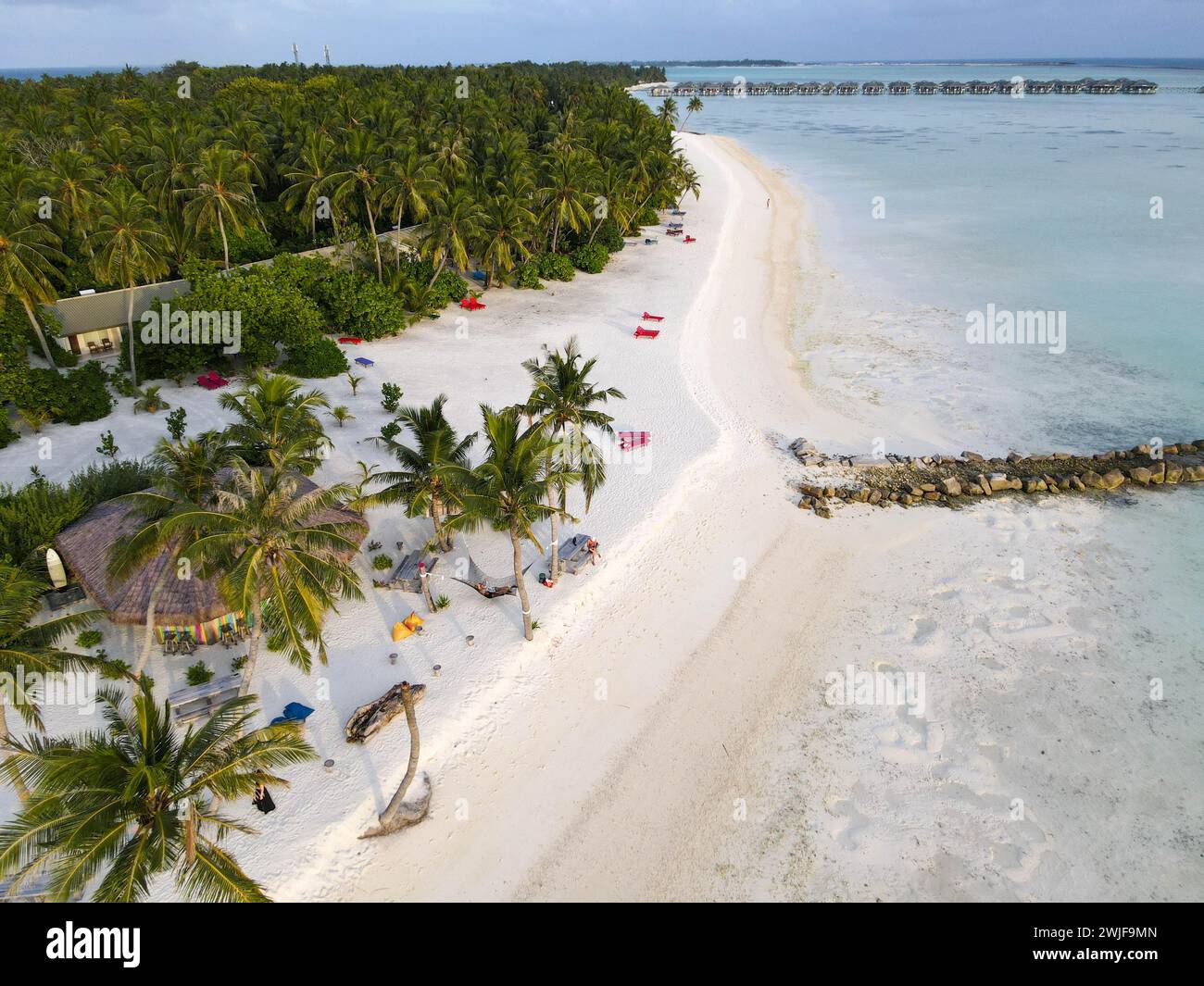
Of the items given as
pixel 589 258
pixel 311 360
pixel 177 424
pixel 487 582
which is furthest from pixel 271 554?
pixel 589 258

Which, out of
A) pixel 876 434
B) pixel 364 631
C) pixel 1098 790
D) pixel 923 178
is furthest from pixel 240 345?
pixel 923 178

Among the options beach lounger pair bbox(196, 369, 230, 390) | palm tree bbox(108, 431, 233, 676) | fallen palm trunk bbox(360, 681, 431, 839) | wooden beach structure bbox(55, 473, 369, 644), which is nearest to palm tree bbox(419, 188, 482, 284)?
beach lounger pair bbox(196, 369, 230, 390)

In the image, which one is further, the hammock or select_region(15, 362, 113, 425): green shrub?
select_region(15, 362, 113, 425): green shrub

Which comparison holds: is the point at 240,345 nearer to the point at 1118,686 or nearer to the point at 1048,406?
the point at 1118,686

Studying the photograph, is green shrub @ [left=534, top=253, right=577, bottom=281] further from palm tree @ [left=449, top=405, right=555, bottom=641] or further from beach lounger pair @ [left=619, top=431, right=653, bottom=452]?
palm tree @ [left=449, top=405, right=555, bottom=641]

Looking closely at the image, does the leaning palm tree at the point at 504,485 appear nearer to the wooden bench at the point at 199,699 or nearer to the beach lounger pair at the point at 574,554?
the beach lounger pair at the point at 574,554

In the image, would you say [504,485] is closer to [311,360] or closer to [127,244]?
[311,360]
